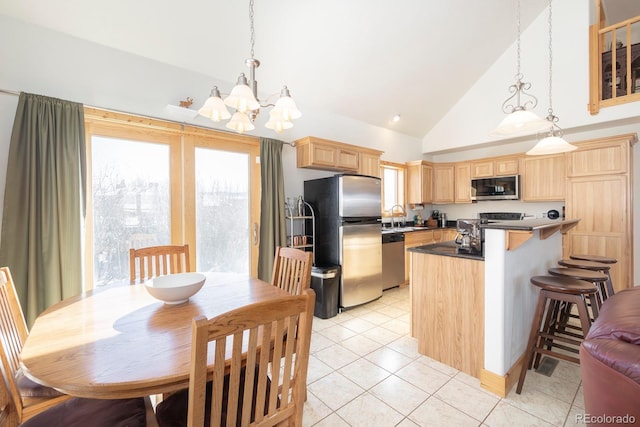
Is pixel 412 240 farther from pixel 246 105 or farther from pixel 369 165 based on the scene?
pixel 246 105

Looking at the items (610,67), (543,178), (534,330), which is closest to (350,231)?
(534,330)

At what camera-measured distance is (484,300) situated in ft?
6.69

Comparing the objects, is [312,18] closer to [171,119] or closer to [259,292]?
[171,119]

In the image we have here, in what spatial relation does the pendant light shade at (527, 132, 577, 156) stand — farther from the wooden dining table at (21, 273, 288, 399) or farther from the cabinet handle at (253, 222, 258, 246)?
the cabinet handle at (253, 222, 258, 246)

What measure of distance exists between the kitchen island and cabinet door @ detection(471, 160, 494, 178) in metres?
2.87

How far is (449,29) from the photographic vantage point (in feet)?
12.1

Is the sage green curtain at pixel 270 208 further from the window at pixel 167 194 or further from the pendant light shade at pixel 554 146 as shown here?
the pendant light shade at pixel 554 146

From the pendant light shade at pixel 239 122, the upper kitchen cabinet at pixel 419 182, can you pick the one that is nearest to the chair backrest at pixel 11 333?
the pendant light shade at pixel 239 122

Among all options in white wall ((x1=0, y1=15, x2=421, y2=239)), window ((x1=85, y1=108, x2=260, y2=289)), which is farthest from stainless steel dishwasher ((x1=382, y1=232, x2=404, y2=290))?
white wall ((x1=0, y1=15, x2=421, y2=239))

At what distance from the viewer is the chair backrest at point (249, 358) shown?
31.2 inches

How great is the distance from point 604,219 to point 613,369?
4.05m

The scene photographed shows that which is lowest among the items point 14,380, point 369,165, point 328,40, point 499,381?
point 499,381

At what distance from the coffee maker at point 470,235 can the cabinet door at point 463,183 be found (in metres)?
3.45

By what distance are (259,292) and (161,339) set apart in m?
0.66
